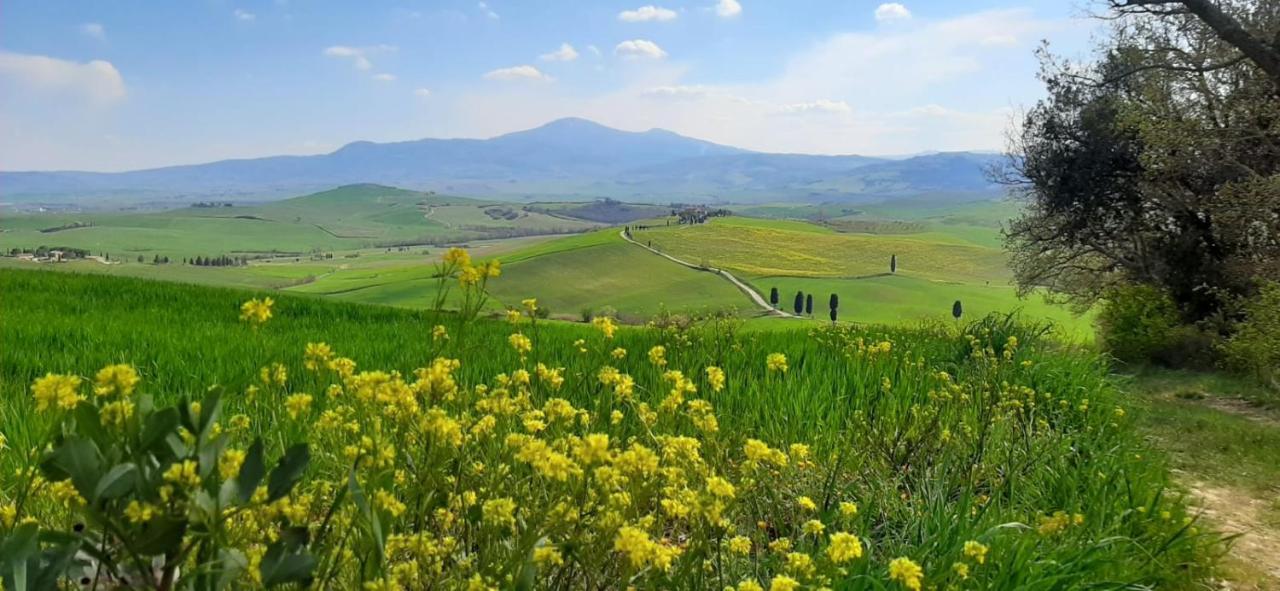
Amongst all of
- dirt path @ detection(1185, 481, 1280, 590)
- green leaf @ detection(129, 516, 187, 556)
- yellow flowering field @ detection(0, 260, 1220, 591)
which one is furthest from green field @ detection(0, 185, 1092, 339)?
green leaf @ detection(129, 516, 187, 556)

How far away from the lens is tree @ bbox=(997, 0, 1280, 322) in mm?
11281

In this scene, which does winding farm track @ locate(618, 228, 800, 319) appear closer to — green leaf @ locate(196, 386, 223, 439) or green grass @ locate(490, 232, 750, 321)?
green grass @ locate(490, 232, 750, 321)

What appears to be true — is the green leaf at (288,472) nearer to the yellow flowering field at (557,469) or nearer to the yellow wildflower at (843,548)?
the yellow flowering field at (557,469)

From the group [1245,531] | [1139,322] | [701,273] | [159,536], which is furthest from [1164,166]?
[701,273]

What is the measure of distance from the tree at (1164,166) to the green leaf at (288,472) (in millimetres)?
12347

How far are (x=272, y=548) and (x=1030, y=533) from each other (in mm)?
3073

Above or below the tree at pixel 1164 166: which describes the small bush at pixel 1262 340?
below

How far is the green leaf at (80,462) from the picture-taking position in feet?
4.42

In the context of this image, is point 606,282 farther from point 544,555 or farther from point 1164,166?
point 544,555

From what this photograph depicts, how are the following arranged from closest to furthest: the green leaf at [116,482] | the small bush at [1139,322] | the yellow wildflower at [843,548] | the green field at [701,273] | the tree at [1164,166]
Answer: the green leaf at [116,482], the yellow wildflower at [843,548], the tree at [1164,166], the small bush at [1139,322], the green field at [701,273]

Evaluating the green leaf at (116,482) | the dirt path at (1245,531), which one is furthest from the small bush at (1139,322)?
the green leaf at (116,482)

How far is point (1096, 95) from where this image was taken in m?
16.7

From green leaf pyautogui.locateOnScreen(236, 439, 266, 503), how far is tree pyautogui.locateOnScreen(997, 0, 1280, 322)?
1243 centimetres

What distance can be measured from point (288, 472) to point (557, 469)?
2.41ft
